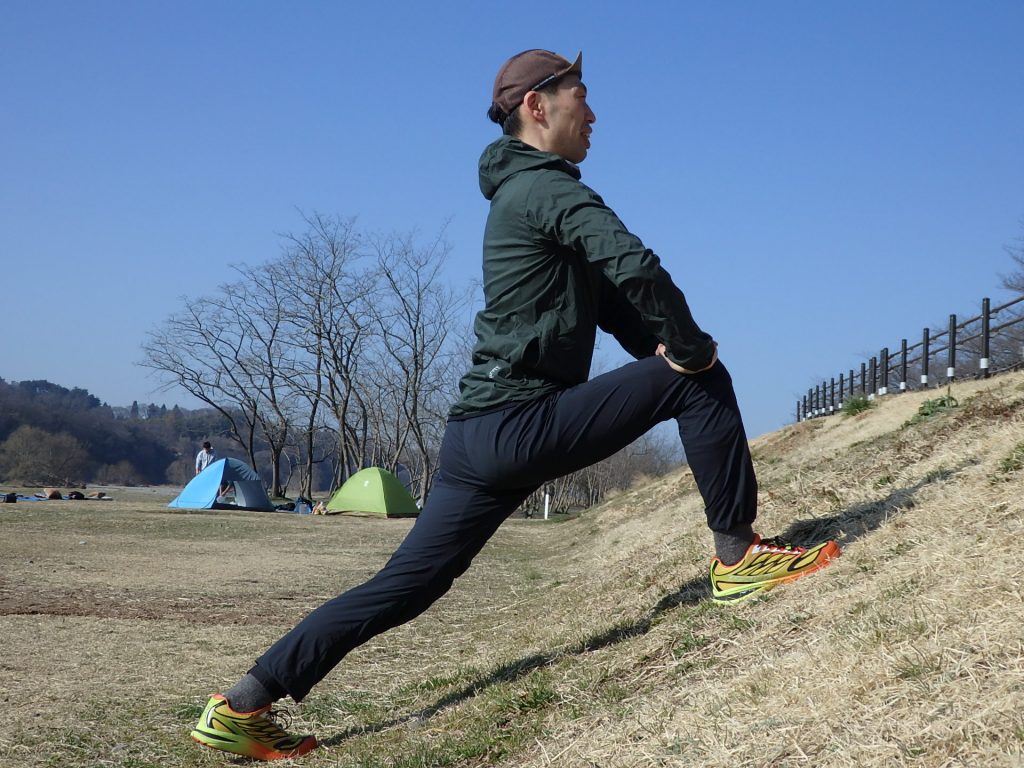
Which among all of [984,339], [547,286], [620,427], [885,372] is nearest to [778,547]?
[620,427]

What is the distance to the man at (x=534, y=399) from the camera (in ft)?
10.0

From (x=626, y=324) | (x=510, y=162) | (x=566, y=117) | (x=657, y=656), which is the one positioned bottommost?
(x=657, y=656)

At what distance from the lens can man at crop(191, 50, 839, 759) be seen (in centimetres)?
306

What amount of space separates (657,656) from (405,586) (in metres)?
0.85

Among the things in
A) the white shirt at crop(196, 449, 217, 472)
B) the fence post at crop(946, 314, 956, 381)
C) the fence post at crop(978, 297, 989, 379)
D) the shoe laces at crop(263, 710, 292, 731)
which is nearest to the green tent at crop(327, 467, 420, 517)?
the white shirt at crop(196, 449, 217, 472)

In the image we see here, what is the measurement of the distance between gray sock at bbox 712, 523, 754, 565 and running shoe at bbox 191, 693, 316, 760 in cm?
161

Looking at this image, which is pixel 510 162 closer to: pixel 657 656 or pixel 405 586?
pixel 405 586

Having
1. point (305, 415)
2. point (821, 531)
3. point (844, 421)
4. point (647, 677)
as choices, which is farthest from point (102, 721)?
point (305, 415)

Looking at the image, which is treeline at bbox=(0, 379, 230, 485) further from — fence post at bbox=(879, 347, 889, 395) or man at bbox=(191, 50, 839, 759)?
man at bbox=(191, 50, 839, 759)

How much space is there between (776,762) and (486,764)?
1011 millimetres

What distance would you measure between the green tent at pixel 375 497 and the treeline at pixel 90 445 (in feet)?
134

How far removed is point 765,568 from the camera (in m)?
3.47

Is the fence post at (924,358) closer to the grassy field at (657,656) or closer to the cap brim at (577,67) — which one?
the grassy field at (657,656)

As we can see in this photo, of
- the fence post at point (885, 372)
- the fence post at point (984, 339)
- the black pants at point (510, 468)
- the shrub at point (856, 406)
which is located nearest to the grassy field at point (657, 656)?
the black pants at point (510, 468)
